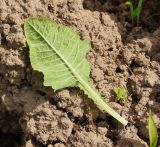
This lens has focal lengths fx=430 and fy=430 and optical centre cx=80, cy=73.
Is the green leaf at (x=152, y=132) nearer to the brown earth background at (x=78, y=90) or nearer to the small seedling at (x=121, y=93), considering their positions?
the brown earth background at (x=78, y=90)

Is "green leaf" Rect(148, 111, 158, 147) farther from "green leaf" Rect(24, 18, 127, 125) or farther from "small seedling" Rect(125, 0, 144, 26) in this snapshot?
"small seedling" Rect(125, 0, 144, 26)

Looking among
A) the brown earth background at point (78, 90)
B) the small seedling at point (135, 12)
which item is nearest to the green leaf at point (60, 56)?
the brown earth background at point (78, 90)

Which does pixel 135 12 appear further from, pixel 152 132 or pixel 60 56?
pixel 152 132

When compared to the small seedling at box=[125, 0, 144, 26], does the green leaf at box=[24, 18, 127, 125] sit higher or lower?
lower

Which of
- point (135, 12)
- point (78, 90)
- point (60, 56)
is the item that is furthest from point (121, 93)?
point (135, 12)

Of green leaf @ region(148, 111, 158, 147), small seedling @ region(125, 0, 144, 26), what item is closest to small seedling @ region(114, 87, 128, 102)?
green leaf @ region(148, 111, 158, 147)

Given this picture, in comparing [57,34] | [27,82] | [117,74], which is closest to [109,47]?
[117,74]
